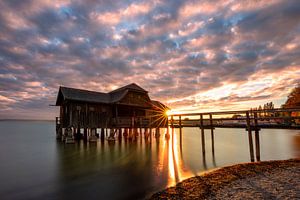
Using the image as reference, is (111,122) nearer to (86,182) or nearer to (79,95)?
(79,95)

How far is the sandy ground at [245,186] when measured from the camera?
18.4ft

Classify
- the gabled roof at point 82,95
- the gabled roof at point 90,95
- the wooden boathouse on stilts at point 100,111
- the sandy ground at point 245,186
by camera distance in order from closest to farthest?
the sandy ground at point 245,186 → the gabled roof at point 82,95 → the gabled roof at point 90,95 → the wooden boathouse on stilts at point 100,111

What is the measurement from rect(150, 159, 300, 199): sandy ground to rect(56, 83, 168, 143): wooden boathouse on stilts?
14218mm

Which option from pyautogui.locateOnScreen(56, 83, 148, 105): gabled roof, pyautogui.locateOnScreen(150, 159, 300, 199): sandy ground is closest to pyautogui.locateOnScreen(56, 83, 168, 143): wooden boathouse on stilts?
pyautogui.locateOnScreen(56, 83, 148, 105): gabled roof

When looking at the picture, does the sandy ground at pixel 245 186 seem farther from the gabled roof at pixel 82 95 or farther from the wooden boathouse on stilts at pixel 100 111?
the gabled roof at pixel 82 95

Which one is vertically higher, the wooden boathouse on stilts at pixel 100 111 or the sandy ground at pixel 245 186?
the wooden boathouse on stilts at pixel 100 111

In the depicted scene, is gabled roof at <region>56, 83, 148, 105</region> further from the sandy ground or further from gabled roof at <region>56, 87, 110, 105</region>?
the sandy ground

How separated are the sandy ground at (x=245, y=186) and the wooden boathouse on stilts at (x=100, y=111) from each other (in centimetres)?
1422

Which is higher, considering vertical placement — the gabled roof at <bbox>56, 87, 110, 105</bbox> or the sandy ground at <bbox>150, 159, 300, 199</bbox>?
the gabled roof at <bbox>56, 87, 110, 105</bbox>

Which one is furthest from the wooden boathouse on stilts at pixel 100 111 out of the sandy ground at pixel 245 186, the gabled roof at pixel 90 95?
the sandy ground at pixel 245 186

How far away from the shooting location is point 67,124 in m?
22.4

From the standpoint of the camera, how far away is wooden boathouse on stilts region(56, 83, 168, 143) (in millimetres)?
22078

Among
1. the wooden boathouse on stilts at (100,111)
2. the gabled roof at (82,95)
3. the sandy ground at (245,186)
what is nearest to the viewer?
the sandy ground at (245,186)

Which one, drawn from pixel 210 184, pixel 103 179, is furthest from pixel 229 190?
pixel 103 179
